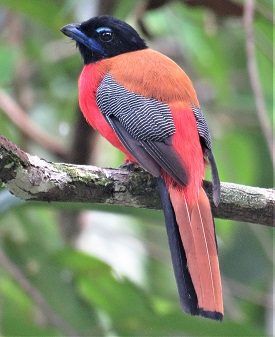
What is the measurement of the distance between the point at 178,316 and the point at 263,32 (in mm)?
1906

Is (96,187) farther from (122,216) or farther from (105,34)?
(122,216)

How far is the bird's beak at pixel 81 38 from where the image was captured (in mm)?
3639

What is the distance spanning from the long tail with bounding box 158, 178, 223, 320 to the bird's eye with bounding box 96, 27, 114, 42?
124 centimetres

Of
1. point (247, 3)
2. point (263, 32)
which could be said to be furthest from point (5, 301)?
point (263, 32)

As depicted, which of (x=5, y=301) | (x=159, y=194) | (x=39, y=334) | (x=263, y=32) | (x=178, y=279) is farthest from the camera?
(x=263, y=32)

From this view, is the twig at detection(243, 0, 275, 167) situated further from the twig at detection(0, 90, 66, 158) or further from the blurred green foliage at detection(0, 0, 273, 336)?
the twig at detection(0, 90, 66, 158)

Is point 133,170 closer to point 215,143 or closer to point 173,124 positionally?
point 173,124

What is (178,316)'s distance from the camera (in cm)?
359

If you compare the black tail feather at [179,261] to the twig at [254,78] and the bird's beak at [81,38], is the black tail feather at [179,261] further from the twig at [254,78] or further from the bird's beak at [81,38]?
the bird's beak at [81,38]

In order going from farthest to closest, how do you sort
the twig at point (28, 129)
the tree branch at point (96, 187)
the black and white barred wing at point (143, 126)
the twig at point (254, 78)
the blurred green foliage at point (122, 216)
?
the twig at point (28, 129) → the blurred green foliage at point (122, 216) → the twig at point (254, 78) → the black and white barred wing at point (143, 126) → the tree branch at point (96, 187)

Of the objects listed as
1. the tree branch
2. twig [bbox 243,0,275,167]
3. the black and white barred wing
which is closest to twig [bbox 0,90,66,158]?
the black and white barred wing

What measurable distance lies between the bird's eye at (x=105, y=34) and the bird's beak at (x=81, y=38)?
0.14 feet

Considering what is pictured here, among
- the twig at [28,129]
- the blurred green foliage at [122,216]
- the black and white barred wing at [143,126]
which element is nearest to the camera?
the black and white barred wing at [143,126]

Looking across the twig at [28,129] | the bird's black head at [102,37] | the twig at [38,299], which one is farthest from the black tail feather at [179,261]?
the twig at [28,129]
